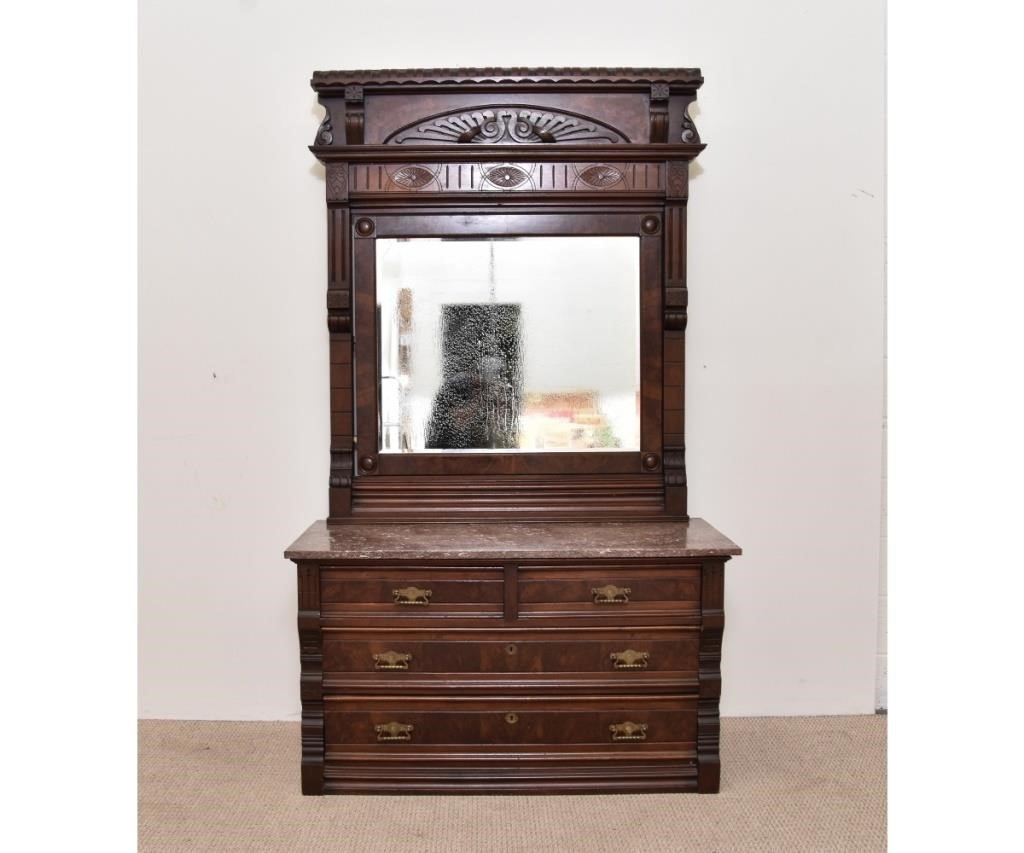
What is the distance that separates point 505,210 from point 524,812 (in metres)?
2.00

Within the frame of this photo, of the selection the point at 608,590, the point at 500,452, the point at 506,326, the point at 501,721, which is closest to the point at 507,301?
the point at 506,326

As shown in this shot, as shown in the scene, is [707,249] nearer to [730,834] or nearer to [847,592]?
[847,592]

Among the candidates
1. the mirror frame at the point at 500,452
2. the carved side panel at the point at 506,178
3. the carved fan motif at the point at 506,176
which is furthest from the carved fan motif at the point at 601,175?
the carved fan motif at the point at 506,176

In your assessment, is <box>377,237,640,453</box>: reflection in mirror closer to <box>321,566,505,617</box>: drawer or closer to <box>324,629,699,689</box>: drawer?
<box>321,566,505,617</box>: drawer

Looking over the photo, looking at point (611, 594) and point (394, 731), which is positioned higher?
point (611, 594)

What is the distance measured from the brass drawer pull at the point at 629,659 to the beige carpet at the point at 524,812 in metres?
0.41

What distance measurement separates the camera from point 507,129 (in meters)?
3.02

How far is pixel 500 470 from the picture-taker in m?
3.06

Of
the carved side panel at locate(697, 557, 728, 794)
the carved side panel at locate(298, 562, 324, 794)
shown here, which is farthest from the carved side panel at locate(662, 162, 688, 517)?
the carved side panel at locate(298, 562, 324, 794)

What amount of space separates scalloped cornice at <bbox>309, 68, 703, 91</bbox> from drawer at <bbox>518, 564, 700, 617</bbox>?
1.69 meters

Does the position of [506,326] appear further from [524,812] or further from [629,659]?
[524,812]

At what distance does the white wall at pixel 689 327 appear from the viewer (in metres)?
3.17

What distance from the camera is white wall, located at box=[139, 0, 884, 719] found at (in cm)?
317

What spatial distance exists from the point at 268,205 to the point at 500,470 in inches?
52.5
